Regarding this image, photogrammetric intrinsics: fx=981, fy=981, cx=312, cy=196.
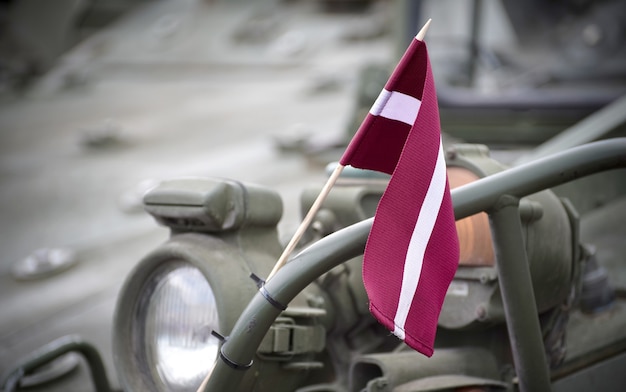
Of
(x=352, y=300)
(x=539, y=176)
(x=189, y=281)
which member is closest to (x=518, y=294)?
(x=539, y=176)

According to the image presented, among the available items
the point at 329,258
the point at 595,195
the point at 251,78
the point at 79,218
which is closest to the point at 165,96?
the point at 251,78

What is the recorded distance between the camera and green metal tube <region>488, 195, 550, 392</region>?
5.51ft

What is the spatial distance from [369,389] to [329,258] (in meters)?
0.36

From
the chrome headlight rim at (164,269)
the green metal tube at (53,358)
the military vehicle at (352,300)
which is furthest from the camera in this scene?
the green metal tube at (53,358)

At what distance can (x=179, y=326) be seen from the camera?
188 cm

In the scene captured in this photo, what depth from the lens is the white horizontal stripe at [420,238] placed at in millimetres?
1566

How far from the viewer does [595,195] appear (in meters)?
2.58

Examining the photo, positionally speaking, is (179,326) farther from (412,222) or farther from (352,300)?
(412,222)

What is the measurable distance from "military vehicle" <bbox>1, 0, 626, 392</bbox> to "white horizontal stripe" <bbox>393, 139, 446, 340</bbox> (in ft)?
0.21

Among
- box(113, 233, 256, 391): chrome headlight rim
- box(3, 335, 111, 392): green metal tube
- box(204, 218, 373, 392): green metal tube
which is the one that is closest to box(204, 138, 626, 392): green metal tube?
box(204, 218, 373, 392): green metal tube

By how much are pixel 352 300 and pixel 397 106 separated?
56 centimetres

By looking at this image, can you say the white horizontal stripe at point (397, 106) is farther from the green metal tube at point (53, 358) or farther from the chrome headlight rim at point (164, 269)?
the green metal tube at point (53, 358)

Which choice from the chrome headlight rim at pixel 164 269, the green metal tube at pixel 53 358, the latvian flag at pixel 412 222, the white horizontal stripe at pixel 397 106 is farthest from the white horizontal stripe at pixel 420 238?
the green metal tube at pixel 53 358

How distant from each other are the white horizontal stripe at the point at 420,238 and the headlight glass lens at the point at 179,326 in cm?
42
